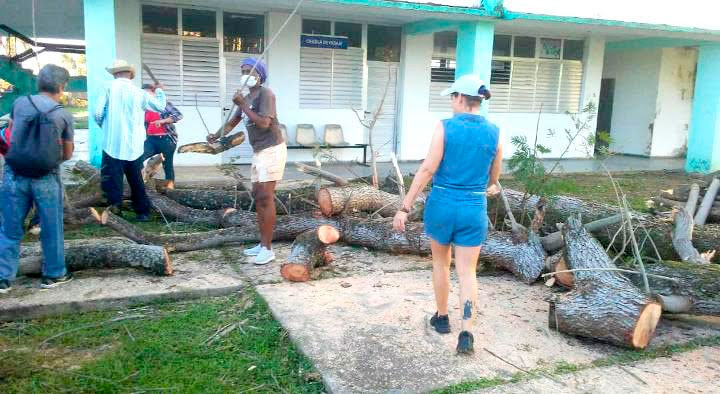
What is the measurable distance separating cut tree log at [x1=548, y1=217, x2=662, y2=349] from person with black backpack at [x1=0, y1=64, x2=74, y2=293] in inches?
145

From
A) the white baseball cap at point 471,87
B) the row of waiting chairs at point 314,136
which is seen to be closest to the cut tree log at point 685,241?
the white baseball cap at point 471,87

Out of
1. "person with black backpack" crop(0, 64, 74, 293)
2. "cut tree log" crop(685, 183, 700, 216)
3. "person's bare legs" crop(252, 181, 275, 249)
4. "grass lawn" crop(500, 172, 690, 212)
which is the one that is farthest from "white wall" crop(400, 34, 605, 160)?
"person with black backpack" crop(0, 64, 74, 293)

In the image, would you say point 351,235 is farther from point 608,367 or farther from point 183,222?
point 608,367

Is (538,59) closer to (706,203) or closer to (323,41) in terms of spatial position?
(323,41)

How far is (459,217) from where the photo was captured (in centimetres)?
359

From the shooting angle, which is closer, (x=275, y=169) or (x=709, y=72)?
(x=275, y=169)

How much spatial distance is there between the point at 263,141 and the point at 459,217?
2.20 meters

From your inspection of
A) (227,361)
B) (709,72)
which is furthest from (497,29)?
(227,361)

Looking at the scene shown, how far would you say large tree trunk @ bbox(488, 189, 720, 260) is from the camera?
5.34 meters

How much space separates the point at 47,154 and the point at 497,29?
10861mm

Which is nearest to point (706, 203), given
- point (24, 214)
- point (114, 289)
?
point (114, 289)

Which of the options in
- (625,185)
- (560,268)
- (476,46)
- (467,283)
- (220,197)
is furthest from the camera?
(476,46)

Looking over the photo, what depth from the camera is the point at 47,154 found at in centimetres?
423

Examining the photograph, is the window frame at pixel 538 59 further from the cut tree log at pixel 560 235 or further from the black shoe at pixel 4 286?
the black shoe at pixel 4 286
